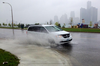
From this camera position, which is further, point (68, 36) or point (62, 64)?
point (68, 36)

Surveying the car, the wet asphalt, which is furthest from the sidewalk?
the car

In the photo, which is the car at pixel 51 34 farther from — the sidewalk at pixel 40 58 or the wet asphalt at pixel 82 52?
the sidewalk at pixel 40 58

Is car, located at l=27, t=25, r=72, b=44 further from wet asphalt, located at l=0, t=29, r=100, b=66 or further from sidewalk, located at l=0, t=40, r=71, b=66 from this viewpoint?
sidewalk, located at l=0, t=40, r=71, b=66

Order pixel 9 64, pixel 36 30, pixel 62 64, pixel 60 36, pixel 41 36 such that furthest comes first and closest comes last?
pixel 36 30, pixel 41 36, pixel 60 36, pixel 62 64, pixel 9 64

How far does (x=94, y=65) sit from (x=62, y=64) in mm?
1405

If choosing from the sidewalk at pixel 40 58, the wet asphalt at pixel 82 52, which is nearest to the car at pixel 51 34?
the wet asphalt at pixel 82 52

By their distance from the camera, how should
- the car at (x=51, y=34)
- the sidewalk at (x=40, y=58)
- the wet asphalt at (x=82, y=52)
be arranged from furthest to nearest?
the car at (x=51, y=34) < the wet asphalt at (x=82, y=52) < the sidewalk at (x=40, y=58)

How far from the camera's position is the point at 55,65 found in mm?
4426

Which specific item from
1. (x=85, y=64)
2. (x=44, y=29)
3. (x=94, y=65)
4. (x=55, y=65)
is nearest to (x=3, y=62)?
(x=55, y=65)

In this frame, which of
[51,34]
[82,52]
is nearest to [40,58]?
[82,52]

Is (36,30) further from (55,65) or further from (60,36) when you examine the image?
(55,65)

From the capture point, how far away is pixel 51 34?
852 centimetres

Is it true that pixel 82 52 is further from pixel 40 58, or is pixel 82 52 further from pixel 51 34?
pixel 51 34

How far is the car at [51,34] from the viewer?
326 inches
